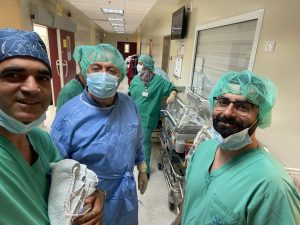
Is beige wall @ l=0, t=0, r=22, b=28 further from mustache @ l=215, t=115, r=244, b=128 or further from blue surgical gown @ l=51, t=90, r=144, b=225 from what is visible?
mustache @ l=215, t=115, r=244, b=128

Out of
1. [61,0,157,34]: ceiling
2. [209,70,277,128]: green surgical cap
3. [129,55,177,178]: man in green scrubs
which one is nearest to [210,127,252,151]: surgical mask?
[209,70,277,128]: green surgical cap

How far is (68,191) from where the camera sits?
2.24ft

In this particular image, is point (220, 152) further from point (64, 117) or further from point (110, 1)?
point (110, 1)

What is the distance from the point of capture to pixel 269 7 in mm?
1553

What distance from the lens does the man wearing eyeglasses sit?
0.69 m

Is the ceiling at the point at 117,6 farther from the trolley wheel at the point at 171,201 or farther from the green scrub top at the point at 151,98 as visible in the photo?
the trolley wheel at the point at 171,201

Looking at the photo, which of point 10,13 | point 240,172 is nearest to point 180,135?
point 240,172

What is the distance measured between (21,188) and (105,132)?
605mm

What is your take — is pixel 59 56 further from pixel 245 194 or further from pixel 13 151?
pixel 245 194

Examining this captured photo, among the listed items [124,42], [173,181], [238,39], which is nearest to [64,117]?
[173,181]

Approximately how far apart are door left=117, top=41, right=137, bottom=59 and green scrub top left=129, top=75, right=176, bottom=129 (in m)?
14.4

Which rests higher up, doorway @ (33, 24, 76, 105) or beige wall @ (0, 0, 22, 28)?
beige wall @ (0, 0, 22, 28)

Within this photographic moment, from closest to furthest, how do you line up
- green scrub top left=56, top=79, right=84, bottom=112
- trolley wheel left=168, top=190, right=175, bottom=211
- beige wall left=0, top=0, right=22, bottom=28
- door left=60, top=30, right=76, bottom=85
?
green scrub top left=56, top=79, right=84, bottom=112, trolley wheel left=168, top=190, right=175, bottom=211, beige wall left=0, top=0, right=22, bottom=28, door left=60, top=30, right=76, bottom=85

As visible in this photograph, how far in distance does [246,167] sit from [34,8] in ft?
12.2
